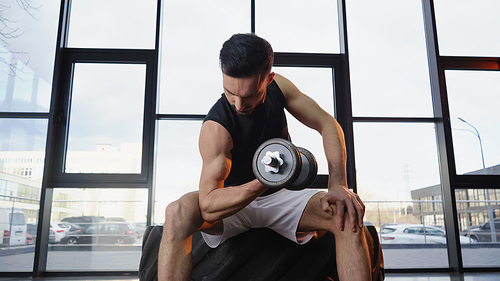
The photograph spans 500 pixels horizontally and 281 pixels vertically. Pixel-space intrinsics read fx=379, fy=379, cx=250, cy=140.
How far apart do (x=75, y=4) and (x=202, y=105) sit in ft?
4.55

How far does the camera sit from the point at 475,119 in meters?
3.02

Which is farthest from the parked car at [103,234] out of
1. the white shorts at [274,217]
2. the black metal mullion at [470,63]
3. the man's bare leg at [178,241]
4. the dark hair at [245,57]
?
the black metal mullion at [470,63]

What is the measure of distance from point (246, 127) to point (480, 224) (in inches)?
94.1

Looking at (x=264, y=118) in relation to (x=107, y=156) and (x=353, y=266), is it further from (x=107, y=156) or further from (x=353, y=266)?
(x=107, y=156)

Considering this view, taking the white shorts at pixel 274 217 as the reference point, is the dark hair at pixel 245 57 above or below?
above

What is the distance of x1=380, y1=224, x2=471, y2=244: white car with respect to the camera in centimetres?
280

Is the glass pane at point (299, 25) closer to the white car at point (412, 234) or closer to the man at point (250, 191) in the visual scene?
the white car at point (412, 234)

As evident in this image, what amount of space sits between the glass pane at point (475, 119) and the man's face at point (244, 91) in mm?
2253

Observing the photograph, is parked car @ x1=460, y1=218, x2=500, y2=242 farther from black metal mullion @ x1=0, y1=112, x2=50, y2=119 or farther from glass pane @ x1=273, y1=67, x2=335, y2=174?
black metal mullion @ x1=0, y1=112, x2=50, y2=119

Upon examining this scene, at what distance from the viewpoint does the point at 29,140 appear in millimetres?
2781

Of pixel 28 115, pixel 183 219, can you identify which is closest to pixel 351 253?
pixel 183 219

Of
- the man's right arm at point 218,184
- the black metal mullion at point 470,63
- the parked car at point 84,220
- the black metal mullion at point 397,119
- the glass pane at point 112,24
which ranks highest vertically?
the glass pane at point 112,24

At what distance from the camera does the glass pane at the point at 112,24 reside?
2990 mm

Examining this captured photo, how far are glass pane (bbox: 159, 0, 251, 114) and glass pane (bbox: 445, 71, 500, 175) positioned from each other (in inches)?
70.1
